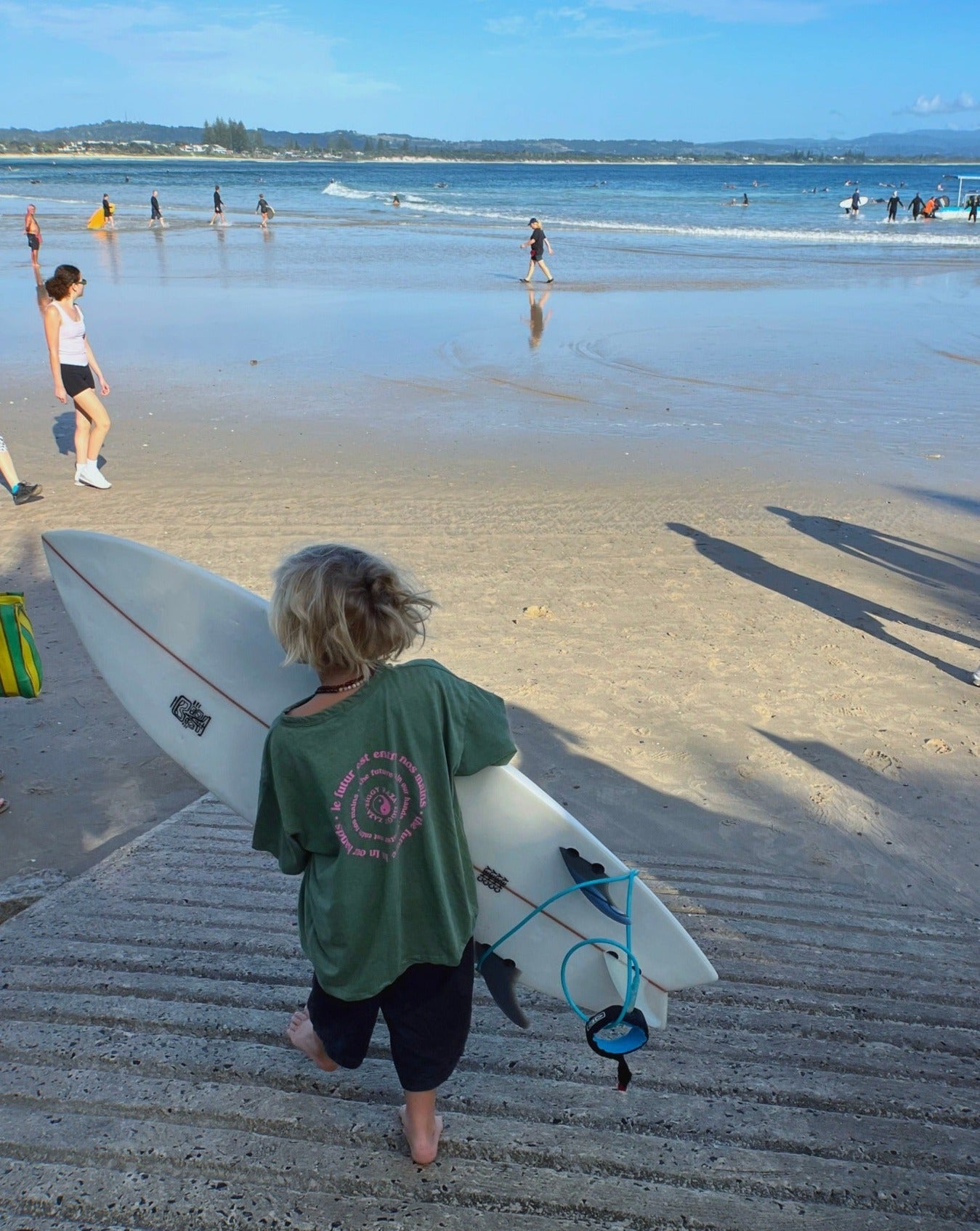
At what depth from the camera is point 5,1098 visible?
238cm

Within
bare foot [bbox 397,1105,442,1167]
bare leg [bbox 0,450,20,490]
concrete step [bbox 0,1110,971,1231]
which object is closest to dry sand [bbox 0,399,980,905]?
bare leg [bbox 0,450,20,490]

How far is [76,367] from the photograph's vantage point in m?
8.66

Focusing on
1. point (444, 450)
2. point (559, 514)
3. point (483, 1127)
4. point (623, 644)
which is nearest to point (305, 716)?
point (483, 1127)

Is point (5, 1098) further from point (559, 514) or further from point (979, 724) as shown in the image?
point (559, 514)

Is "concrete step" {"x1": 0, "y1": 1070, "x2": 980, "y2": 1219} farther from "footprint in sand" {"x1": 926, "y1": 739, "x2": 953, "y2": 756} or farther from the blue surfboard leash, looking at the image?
"footprint in sand" {"x1": 926, "y1": 739, "x2": 953, "y2": 756}

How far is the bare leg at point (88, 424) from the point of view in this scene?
877 cm

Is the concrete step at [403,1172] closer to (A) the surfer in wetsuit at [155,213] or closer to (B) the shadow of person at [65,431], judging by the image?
(B) the shadow of person at [65,431]

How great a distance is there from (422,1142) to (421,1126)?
34mm

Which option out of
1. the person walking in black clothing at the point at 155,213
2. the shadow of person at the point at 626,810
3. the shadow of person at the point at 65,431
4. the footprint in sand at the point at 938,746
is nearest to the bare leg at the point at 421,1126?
the shadow of person at the point at 626,810

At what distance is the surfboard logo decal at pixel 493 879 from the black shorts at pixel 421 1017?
40 centimetres

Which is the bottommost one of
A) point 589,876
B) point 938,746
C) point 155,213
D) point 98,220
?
point 938,746

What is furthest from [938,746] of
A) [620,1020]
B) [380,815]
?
[380,815]

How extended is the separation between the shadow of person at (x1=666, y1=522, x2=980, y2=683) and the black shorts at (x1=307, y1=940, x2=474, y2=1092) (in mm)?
4699

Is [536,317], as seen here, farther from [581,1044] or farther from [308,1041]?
[308,1041]
